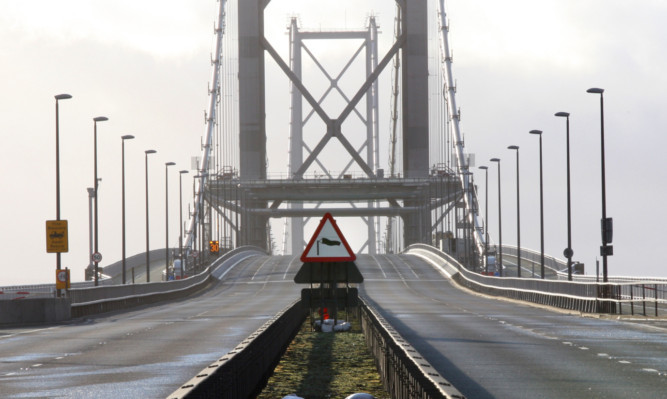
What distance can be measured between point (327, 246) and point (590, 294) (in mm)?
20408

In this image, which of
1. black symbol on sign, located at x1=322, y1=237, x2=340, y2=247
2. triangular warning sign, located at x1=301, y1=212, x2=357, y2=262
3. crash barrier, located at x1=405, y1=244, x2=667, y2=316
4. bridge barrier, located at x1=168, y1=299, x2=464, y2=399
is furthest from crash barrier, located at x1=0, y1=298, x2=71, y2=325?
bridge barrier, located at x1=168, y1=299, x2=464, y2=399

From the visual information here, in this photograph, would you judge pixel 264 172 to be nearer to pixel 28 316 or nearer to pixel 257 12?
pixel 257 12

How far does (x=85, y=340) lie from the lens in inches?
1105

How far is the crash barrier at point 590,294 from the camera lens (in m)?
40.2

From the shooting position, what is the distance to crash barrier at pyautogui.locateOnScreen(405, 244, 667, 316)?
132ft

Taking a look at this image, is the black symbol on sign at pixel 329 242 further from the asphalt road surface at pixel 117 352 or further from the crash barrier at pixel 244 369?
the asphalt road surface at pixel 117 352

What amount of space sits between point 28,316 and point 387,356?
84.1ft

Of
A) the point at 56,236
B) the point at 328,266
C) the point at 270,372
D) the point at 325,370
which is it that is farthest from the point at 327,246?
the point at 56,236

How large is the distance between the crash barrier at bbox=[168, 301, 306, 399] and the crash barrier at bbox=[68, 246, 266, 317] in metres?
21.4

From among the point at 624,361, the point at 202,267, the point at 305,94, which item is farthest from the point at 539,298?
the point at 305,94

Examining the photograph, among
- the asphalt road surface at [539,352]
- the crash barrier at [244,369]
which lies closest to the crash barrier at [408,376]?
the asphalt road surface at [539,352]

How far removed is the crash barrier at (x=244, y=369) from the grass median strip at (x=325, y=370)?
22cm

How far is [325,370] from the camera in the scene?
735 inches

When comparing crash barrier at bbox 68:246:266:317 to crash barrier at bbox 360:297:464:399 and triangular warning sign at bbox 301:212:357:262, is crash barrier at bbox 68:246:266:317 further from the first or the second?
crash barrier at bbox 360:297:464:399
